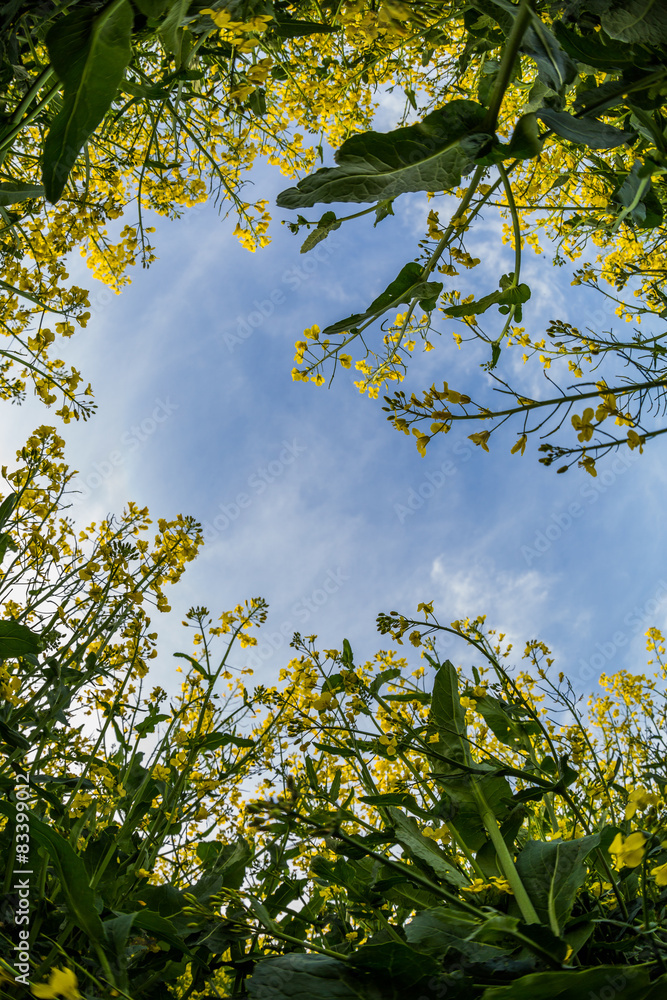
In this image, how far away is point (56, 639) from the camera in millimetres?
1919

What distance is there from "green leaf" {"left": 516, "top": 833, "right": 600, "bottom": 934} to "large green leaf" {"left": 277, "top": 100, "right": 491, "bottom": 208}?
1154mm

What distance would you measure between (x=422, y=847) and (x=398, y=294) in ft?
3.72

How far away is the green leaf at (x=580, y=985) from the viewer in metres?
0.59

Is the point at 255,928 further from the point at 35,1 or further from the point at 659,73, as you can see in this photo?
the point at 35,1

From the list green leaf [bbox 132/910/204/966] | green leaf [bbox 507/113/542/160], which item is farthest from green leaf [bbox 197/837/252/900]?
green leaf [bbox 507/113/542/160]

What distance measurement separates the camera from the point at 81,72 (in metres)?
0.78

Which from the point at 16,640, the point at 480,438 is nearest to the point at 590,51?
the point at 480,438

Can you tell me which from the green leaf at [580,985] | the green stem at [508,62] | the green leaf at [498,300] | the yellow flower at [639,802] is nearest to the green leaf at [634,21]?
the green stem at [508,62]

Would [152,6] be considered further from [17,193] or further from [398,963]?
[398,963]

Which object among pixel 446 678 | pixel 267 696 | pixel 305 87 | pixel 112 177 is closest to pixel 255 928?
pixel 446 678

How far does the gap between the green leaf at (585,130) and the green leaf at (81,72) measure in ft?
2.00

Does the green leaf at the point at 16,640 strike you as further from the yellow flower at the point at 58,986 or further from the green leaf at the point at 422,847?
the green leaf at the point at 422,847

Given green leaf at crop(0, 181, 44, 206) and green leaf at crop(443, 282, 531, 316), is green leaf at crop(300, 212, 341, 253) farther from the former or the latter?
green leaf at crop(0, 181, 44, 206)

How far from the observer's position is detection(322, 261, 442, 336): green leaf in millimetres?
1101
